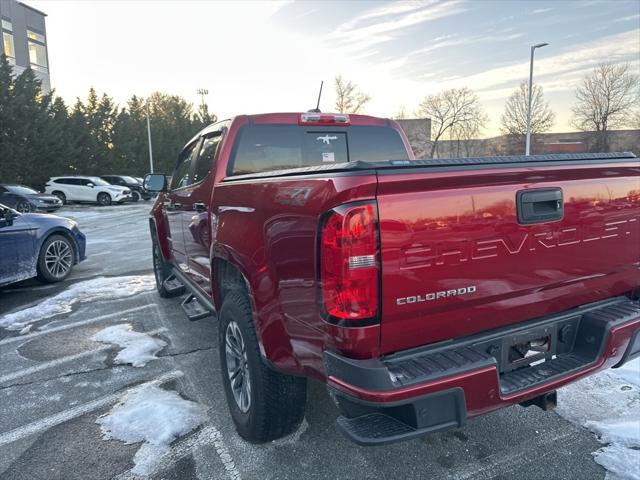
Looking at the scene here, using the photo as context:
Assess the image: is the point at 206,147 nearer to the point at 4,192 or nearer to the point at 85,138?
the point at 4,192

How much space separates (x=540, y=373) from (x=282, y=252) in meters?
1.34

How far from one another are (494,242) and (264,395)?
4.74ft

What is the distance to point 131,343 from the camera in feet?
15.2

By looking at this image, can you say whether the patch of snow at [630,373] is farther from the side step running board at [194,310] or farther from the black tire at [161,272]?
the black tire at [161,272]

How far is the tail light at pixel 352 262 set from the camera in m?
1.83

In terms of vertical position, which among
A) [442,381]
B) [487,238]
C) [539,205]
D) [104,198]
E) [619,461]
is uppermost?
[539,205]

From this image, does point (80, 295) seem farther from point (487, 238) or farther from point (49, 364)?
point (487, 238)

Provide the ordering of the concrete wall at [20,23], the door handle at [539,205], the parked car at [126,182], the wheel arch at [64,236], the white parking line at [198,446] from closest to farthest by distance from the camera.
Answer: the door handle at [539,205] < the white parking line at [198,446] < the wheel arch at [64,236] < the parked car at [126,182] < the concrete wall at [20,23]

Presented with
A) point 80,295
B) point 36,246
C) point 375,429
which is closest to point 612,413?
point 375,429

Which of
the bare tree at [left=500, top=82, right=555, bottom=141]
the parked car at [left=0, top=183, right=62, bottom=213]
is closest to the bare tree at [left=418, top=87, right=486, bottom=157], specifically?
the bare tree at [left=500, top=82, right=555, bottom=141]

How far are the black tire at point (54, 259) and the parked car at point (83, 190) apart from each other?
71.2ft

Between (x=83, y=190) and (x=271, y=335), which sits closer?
(x=271, y=335)

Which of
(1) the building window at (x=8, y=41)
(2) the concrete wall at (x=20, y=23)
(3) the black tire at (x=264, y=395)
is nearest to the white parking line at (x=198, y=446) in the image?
(3) the black tire at (x=264, y=395)

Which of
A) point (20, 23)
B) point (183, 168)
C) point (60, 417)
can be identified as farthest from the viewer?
point (20, 23)
